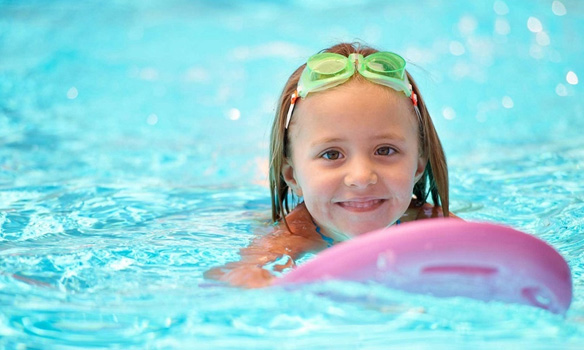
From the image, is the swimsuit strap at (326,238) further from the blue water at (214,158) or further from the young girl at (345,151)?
the blue water at (214,158)

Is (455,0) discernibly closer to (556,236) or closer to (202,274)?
(556,236)

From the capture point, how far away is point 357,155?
10.1 feet

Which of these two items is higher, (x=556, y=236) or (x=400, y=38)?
(x=400, y=38)

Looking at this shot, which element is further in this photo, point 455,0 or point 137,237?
point 455,0

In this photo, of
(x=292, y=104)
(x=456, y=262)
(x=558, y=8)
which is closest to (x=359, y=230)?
(x=292, y=104)

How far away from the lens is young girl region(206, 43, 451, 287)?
10.1 feet

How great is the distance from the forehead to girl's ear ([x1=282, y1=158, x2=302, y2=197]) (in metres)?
0.23

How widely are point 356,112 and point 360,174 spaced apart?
27cm

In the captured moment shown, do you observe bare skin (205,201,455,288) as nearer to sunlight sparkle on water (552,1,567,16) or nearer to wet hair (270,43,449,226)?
wet hair (270,43,449,226)

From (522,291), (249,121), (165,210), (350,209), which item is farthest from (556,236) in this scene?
(249,121)

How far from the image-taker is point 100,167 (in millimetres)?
5605

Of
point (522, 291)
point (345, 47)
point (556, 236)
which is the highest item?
point (345, 47)

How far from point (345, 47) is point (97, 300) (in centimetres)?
171

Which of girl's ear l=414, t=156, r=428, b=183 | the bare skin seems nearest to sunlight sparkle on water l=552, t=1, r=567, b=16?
the bare skin
